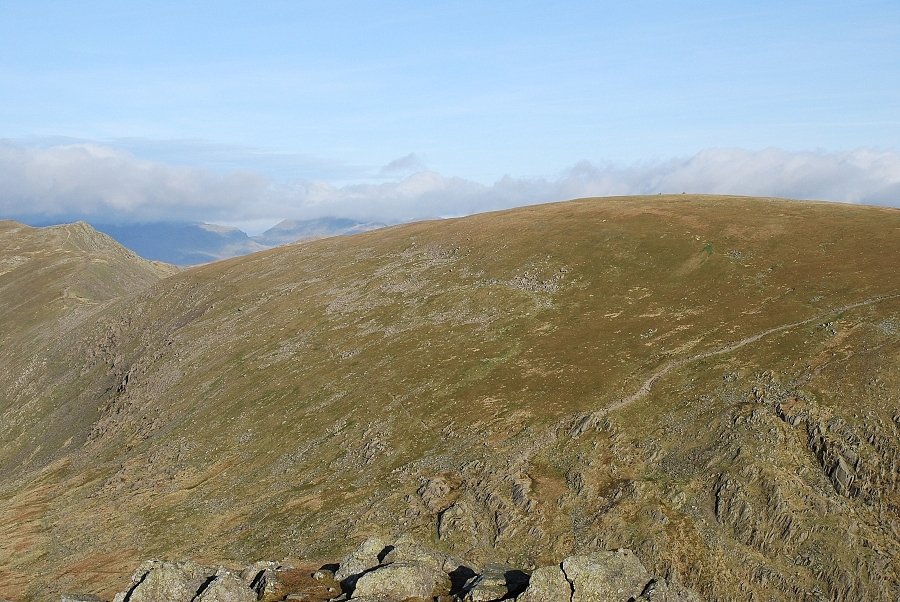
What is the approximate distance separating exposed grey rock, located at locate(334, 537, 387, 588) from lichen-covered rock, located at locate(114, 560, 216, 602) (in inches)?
280

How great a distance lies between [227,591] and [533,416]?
38031mm

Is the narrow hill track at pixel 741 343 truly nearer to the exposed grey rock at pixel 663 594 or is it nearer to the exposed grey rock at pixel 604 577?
the exposed grey rock at pixel 604 577

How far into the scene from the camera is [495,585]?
32.8m

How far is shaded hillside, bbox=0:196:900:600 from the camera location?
50.0 meters

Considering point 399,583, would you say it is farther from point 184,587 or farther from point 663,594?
point 663,594

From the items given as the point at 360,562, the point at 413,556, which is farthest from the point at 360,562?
the point at 413,556

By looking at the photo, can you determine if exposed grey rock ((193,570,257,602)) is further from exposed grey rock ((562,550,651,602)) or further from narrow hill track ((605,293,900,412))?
narrow hill track ((605,293,900,412))

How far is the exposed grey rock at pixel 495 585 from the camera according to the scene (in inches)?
1257

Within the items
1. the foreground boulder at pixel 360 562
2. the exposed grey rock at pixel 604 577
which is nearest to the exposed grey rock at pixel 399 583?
the foreground boulder at pixel 360 562

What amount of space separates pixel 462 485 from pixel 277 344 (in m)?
53.7

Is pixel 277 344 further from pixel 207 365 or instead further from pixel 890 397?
pixel 890 397

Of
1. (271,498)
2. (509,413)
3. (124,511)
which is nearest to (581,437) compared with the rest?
(509,413)

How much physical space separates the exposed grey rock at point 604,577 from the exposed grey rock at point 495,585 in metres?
2.48

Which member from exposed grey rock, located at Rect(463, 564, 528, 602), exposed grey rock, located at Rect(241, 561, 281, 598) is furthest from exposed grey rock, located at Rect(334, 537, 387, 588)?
exposed grey rock, located at Rect(463, 564, 528, 602)
